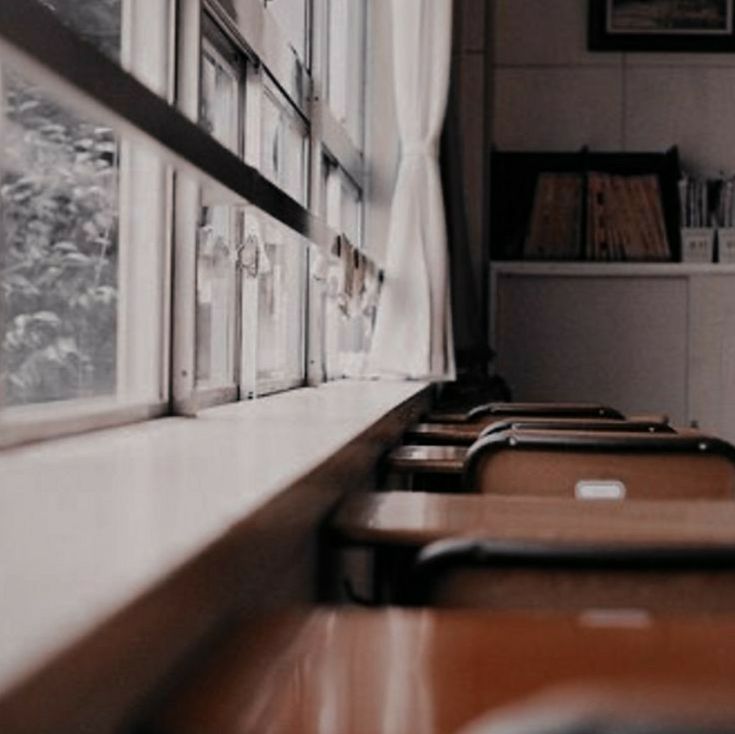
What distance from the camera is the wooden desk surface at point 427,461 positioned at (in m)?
3.57

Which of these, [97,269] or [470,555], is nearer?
[470,555]

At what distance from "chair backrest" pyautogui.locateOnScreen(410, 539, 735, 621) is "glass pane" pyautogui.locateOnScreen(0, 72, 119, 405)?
2.35 ft

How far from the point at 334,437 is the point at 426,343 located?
3078mm

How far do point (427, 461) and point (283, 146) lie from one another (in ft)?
4.10

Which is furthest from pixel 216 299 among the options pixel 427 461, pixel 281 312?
pixel 281 312

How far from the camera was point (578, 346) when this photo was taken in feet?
23.7

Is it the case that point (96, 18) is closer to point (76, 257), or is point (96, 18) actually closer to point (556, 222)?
point (76, 257)

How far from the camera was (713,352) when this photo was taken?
23.2 feet

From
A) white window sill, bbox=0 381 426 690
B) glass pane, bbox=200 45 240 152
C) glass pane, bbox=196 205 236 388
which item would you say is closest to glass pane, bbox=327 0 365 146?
glass pane, bbox=200 45 240 152

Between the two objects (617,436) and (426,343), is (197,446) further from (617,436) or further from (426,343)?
(426,343)

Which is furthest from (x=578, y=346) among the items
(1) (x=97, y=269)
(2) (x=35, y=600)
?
(2) (x=35, y=600)

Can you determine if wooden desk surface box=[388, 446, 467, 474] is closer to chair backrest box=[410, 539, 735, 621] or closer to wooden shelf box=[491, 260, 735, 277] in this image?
chair backrest box=[410, 539, 735, 621]

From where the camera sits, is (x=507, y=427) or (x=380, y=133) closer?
(x=507, y=427)

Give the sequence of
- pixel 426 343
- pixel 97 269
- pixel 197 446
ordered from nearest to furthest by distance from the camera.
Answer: pixel 197 446, pixel 97 269, pixel 426 343
